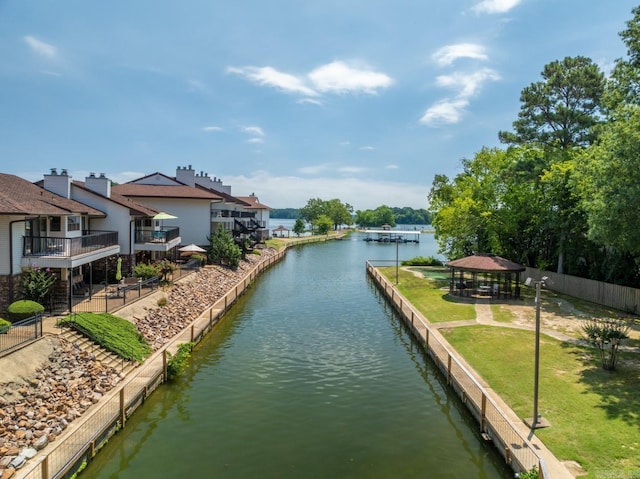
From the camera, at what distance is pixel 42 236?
2255cm

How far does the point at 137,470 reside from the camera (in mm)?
12219

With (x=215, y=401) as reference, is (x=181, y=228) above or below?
above

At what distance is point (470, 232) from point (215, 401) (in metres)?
33.4

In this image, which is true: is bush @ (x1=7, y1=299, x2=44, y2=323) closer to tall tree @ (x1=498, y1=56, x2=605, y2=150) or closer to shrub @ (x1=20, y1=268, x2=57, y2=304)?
shrub @ (x1=20, y1=268, x2=57, y2=304)

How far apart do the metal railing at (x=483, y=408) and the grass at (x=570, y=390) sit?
2.47 ft

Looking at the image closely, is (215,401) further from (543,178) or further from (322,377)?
(543,178)

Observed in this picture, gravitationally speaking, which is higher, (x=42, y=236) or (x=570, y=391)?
(x=42, y=236)

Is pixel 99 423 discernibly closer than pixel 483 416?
Yes

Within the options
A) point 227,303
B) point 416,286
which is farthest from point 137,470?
point 416,286

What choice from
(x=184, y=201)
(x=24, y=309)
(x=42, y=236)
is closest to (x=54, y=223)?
(x=42, y=236)

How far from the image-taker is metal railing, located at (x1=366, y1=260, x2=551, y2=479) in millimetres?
11594

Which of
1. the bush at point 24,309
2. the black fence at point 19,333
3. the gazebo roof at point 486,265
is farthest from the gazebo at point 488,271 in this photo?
the black fence at point 19,333

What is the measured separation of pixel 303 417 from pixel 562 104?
32843 millimetres

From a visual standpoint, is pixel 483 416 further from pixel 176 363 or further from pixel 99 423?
pixel 176 363
